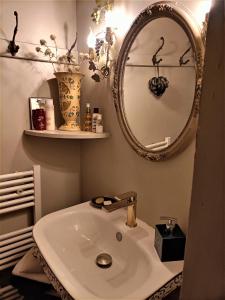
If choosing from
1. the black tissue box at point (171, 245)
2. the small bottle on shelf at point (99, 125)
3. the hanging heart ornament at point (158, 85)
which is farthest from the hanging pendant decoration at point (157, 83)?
the black tissue box at point (171, 245)

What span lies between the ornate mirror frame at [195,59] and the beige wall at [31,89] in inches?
19.4

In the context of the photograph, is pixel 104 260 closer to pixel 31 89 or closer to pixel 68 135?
pixel 68 135

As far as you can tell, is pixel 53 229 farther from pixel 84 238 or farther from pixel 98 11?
pixel 98 11

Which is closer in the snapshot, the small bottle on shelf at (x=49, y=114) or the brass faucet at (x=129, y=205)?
the brass faucet at (x=129, y=205)

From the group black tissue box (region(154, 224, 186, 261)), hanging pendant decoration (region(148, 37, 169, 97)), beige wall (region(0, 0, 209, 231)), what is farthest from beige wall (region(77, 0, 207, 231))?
hanging pendant decoration (region(148, 37, 169, 97))

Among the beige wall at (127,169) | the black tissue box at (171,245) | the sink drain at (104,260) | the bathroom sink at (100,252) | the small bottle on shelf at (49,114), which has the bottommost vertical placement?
the sink drain at (104,260)

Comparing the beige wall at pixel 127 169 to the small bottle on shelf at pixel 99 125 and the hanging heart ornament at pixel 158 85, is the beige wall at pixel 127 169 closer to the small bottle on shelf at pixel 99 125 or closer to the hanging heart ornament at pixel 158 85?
the small bottle on shelf at pixel 99 125

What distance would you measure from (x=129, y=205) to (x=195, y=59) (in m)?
0.64

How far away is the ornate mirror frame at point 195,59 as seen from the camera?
770 millimetres

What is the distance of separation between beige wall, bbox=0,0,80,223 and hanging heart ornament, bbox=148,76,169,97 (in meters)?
0.69

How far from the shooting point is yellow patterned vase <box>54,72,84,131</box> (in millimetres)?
1236

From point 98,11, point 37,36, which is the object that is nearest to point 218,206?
point 98,11

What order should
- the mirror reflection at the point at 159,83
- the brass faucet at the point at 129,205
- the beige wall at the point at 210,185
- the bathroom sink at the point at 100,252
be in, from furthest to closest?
the brass faucet at the point at 129,205 < the mirror reflection at the point at 159,83 < the bathroom sink at the point at 100,252 < the beige wall at the point at 210,185

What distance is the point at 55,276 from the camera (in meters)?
0.74
